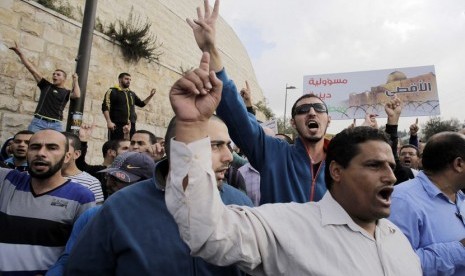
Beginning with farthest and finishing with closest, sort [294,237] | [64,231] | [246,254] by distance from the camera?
[64,231] → [294,237] → [246,254]

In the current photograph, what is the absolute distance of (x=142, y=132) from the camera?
509cm

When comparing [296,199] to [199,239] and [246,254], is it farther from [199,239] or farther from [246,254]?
[199,239]

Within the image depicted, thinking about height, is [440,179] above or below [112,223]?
above

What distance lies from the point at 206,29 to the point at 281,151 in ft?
3.23

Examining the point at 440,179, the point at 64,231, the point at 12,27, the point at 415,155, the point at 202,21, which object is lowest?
the point at 64,231

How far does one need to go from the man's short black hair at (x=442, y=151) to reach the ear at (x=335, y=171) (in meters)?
1.09

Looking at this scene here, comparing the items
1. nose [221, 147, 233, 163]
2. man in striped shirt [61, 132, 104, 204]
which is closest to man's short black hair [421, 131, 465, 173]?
A: nose [221, 147, 233, 163]

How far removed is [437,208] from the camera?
2.24 meters

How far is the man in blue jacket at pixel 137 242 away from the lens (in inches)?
58.6

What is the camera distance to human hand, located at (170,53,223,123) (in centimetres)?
127

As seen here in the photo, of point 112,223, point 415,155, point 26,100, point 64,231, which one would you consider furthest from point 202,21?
point 26,100

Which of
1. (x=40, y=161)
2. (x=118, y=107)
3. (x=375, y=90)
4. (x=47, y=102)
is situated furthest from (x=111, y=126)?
(x=375, y=90)

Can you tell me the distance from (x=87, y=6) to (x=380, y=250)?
5895mm

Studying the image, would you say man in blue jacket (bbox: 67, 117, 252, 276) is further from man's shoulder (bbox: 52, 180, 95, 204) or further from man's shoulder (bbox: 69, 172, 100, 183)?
man's shoulder (bbox: 69, 172, 100, 183)
